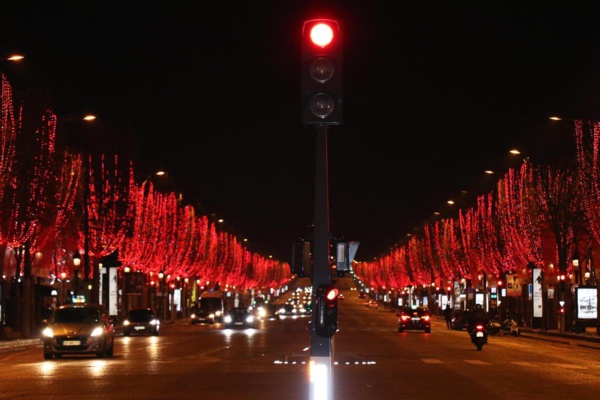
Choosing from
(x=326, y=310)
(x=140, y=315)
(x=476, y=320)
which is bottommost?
(x=140, y=315)

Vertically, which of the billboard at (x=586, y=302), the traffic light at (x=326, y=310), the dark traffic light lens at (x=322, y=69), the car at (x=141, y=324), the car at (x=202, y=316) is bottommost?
the car at (x=202, y=316)

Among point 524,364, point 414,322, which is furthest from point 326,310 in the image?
point 414,322

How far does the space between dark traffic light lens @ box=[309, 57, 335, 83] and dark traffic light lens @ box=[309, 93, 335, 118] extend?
199 millimetres

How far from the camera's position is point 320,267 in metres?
15.2

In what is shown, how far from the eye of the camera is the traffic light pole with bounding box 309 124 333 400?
1467 centimetres

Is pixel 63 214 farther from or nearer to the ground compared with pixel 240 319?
farther from the ground

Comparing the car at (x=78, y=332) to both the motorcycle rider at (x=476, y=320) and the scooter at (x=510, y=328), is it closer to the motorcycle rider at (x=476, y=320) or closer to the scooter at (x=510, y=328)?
the motorcycle rider at (x=476, y=320)

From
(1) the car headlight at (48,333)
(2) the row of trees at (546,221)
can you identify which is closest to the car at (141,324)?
(2) the row of trees at (546,221)

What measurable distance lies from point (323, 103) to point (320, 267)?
7.30 ft

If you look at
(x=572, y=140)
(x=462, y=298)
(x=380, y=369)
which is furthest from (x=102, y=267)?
(x=380, y=369)

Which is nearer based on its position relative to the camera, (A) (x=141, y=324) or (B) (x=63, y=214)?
(B) (x=63, y=214)

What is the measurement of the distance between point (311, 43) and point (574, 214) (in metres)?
58.8

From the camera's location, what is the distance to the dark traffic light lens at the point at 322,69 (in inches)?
560

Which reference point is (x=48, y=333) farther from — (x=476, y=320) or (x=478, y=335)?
(x=476, y=320)
